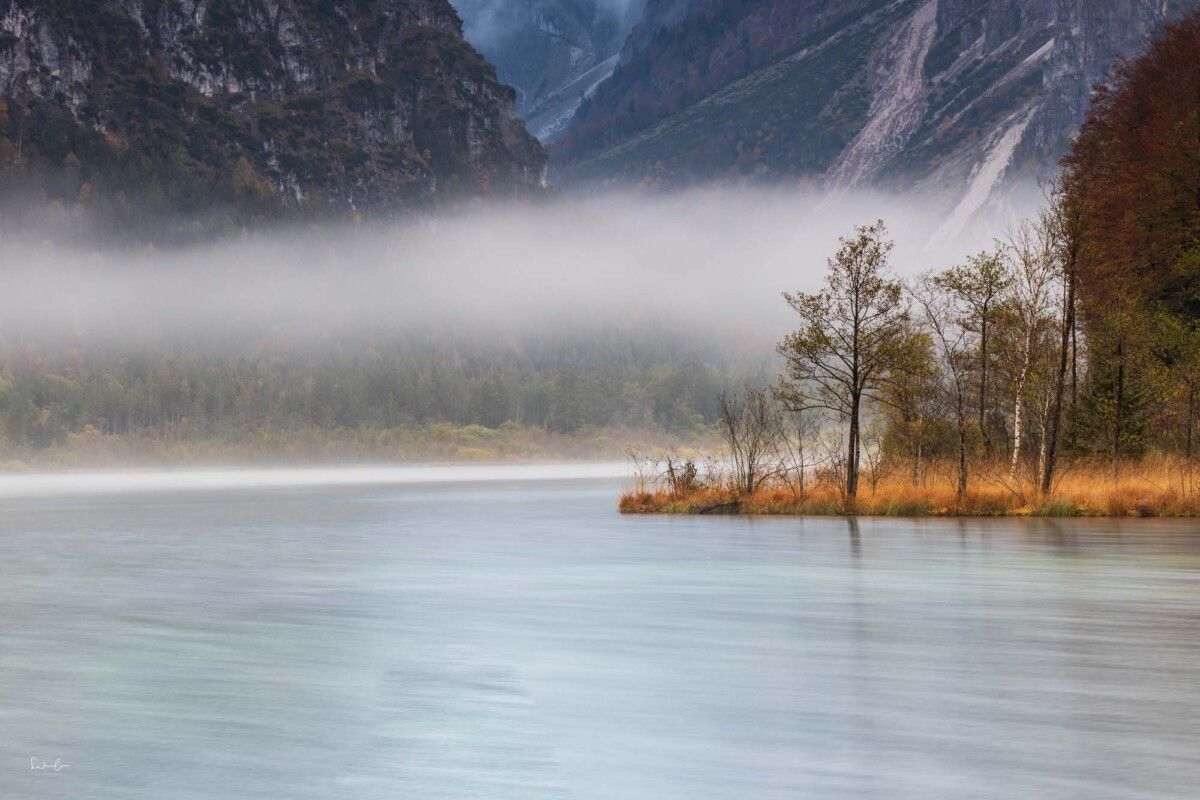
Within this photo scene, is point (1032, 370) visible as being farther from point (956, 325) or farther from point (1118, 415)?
point (956, 325)

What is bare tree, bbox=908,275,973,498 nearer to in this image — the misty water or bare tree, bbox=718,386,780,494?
bare tree, bbox=718,386,780,494

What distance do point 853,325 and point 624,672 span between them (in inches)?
1348

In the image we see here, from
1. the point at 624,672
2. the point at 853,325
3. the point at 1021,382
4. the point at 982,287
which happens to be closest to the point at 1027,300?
the point at 982,287

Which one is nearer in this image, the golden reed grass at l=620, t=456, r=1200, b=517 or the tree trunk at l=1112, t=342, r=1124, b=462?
the golden reed grass at l=620, t=456, r=1200, b=517

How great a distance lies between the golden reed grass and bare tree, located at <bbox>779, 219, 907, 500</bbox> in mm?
1190

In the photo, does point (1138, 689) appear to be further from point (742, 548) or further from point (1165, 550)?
point (742, 548)

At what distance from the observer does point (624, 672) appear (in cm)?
1927

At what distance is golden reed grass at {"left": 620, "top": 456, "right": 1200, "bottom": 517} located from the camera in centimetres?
4609

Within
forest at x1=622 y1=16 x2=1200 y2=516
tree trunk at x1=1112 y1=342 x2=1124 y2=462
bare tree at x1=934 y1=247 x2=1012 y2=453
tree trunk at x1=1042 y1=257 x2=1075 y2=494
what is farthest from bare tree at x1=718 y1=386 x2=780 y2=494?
tree trunk at x1=1112 y1=342 x2=1124 y2=462

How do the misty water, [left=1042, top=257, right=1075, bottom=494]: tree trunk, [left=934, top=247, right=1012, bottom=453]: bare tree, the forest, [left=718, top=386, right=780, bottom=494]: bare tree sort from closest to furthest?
the misty water, [left=1042, top=257, right=1075, bottom=494]: tree trunk, the forest, [left=718, top=386, right=780, bottom=494]: bare tree, [left=934, top=247, right=1012, bottom=453]: bare tree

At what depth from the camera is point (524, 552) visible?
42500 mm

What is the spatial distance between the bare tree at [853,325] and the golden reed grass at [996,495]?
3.90 feet

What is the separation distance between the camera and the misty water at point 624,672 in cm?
1333

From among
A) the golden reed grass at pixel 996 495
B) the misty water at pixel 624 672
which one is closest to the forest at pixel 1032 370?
the golden reed grass at pixel 996 495
